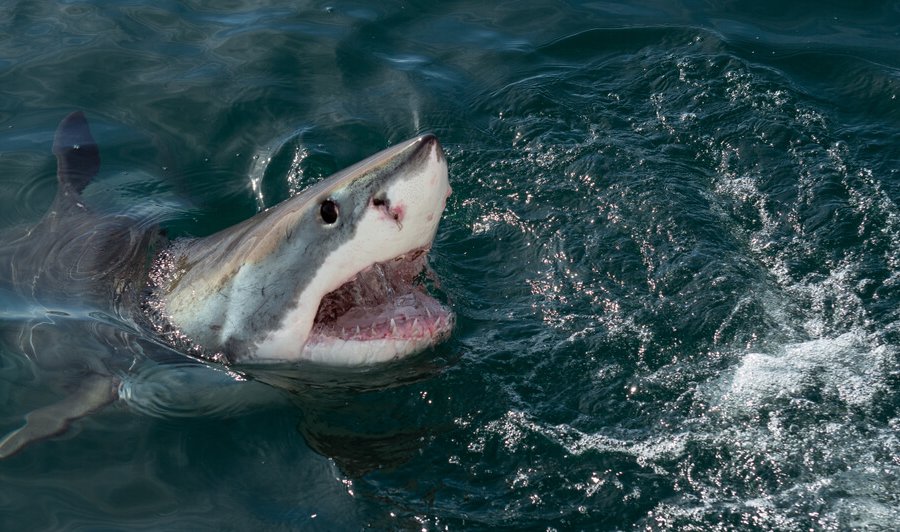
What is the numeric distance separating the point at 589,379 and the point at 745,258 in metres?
1.18

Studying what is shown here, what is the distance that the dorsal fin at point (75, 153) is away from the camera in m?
5.38

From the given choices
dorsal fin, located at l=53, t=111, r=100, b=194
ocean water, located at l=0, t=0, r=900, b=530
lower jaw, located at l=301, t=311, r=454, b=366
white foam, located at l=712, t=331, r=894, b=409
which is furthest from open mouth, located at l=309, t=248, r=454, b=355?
dorsal fin, located at l=53, t=111, r=100, b=194

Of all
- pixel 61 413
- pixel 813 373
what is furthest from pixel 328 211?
pixel 813 373

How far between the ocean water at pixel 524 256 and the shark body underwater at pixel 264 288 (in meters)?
0.07

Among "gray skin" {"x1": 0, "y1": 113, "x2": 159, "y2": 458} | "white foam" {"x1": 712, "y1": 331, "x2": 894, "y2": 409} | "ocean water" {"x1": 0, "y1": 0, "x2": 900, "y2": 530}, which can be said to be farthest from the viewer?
"gray skin" {"x1": 0, "y1": 113, "x2": 159, "y2": 458}

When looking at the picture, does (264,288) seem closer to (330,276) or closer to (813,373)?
(330,276)

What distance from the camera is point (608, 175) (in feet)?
17.6

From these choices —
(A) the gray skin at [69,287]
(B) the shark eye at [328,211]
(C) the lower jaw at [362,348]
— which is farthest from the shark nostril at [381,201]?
(A) the gray skin at [69,287]

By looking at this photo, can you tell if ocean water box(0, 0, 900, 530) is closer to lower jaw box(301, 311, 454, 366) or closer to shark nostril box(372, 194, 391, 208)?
lower jaw box(301, 311, 454, 366)

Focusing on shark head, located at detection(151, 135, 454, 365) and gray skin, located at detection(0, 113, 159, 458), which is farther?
gray skin, located at detection(0, 113, 159, 458)

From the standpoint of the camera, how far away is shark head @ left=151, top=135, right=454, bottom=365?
341 cm

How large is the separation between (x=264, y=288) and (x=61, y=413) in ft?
3.31

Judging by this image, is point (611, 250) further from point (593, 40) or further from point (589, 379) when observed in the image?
point (593, 40)

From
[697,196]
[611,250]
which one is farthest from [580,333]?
[697,196]
